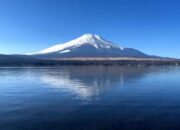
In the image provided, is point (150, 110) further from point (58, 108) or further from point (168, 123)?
point (58, 108)

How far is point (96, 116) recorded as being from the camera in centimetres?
1772

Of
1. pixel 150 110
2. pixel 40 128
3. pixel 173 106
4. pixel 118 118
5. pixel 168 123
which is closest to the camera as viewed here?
pixel 40 128

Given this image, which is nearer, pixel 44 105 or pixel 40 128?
pixel 40 128

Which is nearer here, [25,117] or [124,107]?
[25,117]

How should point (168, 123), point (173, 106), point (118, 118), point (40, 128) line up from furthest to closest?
point (173, 106) → point (118, 118) → point (168, 123) → point (40, 128)

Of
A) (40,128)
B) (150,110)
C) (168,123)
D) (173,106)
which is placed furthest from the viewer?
(173,106)

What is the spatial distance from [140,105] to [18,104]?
9.45 m

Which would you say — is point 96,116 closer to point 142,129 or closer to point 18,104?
point 142,129

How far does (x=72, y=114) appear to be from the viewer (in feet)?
59.7

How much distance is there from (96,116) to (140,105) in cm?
530

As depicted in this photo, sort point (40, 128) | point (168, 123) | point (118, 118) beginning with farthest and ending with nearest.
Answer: point (118, 118) → point (168, 123) → point (40, 128)

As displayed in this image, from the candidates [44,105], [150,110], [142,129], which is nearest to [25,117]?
[44,105]

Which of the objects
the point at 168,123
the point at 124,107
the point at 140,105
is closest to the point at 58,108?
the point at 124,107

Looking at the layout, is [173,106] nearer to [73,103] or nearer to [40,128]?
[73,103]
